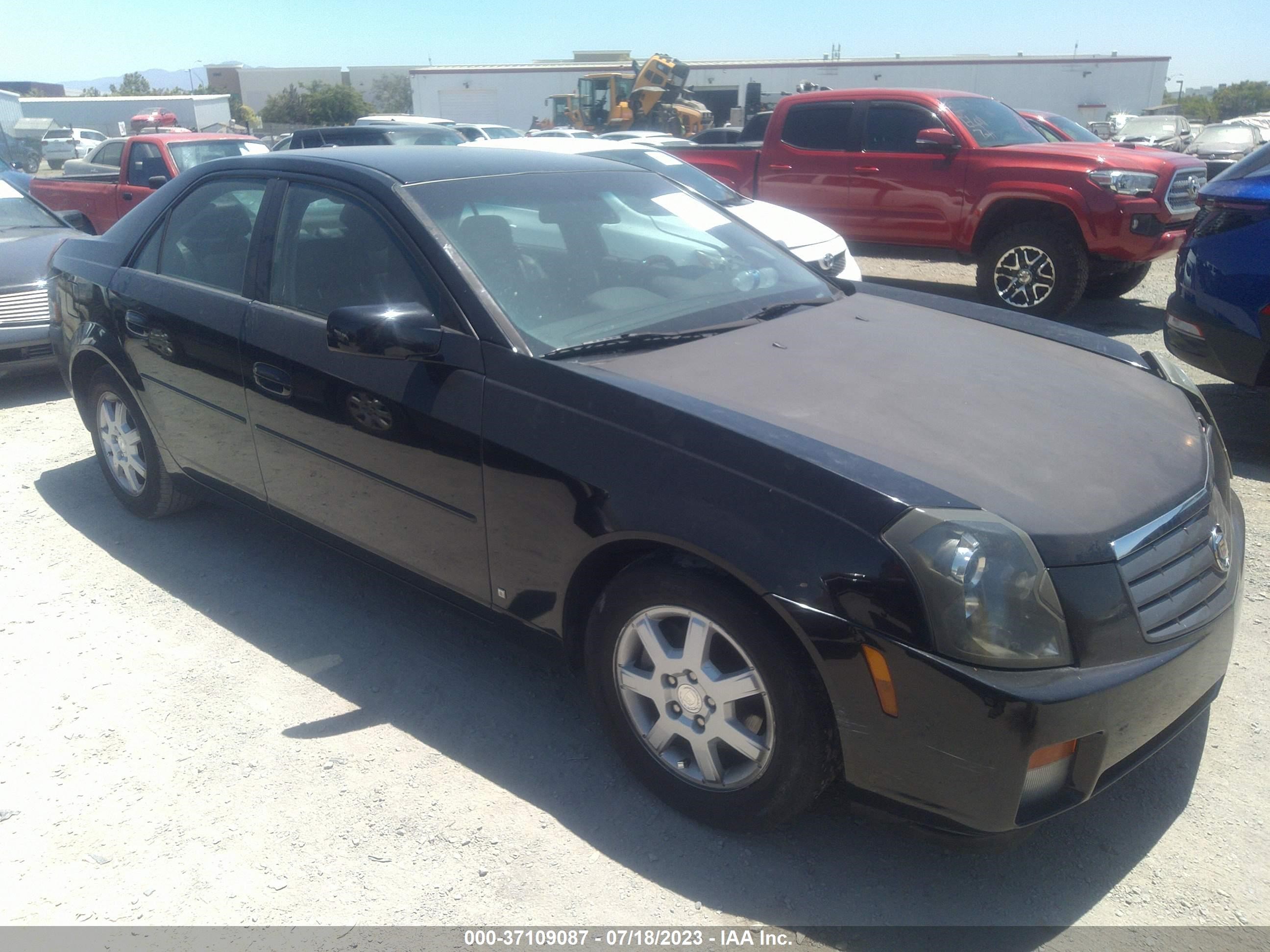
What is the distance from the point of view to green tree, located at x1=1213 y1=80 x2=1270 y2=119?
60.0 meters

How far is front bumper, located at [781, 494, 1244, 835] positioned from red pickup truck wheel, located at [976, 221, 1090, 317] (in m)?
6.71

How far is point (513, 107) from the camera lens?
4078 cm

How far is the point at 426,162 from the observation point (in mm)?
3436

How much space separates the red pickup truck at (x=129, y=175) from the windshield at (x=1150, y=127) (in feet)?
83.2

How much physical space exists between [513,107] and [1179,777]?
42002 millimetres

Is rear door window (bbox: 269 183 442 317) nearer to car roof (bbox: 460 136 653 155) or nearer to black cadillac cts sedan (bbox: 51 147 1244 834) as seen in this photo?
black cadillac cts sedan (bbox: 51 147 1244 834)

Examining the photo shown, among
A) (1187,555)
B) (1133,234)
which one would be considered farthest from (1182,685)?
(1133,234)

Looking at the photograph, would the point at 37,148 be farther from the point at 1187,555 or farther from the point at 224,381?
the point at 1187,555

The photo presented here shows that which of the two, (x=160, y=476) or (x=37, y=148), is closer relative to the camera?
(x=160, y=476)

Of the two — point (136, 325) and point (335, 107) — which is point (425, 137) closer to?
point (136, 325)

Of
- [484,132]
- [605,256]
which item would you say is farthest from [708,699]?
[484,132]

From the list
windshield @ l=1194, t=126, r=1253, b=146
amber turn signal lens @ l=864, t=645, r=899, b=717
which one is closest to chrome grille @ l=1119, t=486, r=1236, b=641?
amber turn signal lens @ l=864, t=645, r=899, b=717

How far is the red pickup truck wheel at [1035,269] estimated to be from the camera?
323 inches

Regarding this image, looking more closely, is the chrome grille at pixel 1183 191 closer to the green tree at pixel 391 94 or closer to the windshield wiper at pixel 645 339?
the windshield wiper at pixel 645 339
